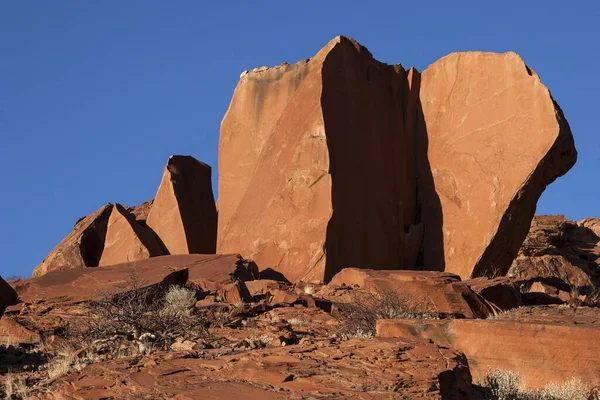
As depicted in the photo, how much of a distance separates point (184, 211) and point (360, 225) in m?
5.13

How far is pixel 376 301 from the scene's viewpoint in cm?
1473

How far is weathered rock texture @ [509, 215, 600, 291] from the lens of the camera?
31.1 meters

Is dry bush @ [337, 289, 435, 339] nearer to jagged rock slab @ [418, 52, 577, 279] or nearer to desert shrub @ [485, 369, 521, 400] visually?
desert shrub @ [485, 369, 521, 400]

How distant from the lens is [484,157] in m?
20.8

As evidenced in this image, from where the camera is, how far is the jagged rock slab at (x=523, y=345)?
1084 cm

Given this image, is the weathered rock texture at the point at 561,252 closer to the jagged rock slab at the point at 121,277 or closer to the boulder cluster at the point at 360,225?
the boulder cluster at the point at 360,225

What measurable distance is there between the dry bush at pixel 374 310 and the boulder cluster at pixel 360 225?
0.04 metres

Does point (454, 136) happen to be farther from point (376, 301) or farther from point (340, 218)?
point (376, 301)

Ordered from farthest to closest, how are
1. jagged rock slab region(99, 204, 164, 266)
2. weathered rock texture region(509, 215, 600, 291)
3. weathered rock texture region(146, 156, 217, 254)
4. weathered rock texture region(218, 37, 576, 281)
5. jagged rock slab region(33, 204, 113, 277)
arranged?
weathered rock texture region(509, 215, 600, 291)
jagged rock slab region(33, 204, 113, 277)
weathered rock texture region(146, 156, 217, 254)
jagged rock slab region(99, 204, 164, 266)
weathered rock texture region(218, 37, 576, 281)

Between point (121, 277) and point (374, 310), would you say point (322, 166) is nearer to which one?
point (121, 277)

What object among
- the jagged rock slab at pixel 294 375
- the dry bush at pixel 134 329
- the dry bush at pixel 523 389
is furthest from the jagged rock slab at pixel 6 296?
the dry bush at pixel 523 389

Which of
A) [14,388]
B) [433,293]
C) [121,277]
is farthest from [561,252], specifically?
[14,388]

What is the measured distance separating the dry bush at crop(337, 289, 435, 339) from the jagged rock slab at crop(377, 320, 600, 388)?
3.36 feet

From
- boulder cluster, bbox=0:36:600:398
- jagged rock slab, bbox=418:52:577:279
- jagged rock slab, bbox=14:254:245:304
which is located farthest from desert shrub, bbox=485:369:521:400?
jagged rock slab, bbox=418:52:577:279
